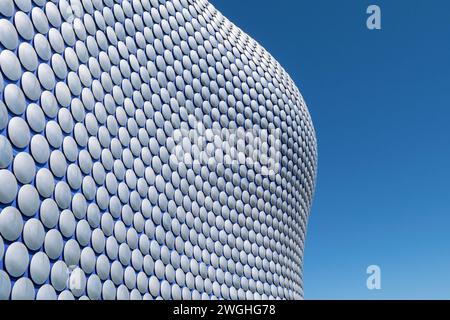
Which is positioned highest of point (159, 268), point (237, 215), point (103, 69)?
point (103, 69)

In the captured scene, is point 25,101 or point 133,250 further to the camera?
point 133,250

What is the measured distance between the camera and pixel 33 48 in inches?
496

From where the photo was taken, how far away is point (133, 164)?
1775cm

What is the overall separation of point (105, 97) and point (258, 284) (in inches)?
592

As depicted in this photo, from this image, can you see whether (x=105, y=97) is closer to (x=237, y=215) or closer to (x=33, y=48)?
(x=33, y=48)

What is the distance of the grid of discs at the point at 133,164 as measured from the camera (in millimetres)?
11578

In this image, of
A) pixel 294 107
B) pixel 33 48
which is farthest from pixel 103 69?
pixel 294 107

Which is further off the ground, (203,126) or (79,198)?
(203,126)

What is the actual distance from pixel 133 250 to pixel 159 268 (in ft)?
6.41

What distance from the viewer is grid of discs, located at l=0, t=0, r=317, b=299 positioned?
11.6 m
